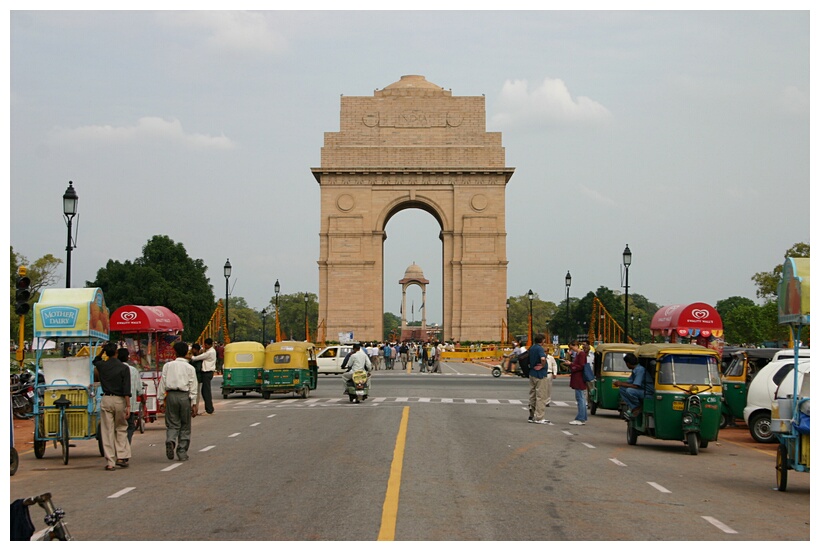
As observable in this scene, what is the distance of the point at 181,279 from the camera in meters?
97.1

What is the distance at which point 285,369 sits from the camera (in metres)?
31.6

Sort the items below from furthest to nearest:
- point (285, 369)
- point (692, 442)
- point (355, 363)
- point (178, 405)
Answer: point (285, 369)
point (355, 363)
point (692, 442)
point (178, 405)

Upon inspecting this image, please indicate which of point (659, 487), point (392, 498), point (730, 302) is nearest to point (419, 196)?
point (659, 487)

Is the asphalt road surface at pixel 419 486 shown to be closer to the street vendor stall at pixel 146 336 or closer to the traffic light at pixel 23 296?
the street vendor stall at pixel 146 336

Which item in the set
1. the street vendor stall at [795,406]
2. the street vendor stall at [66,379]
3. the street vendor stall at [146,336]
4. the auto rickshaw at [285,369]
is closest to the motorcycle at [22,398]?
the street vendor stall at [146,336]

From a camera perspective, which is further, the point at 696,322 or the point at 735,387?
the point at 696,322

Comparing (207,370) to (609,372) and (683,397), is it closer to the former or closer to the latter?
Result: (609,372)

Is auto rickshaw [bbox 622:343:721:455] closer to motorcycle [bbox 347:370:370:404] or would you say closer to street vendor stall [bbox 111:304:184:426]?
street vendor stall [bbox 111:304:184:426]

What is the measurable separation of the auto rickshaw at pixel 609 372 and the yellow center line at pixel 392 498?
8.99m

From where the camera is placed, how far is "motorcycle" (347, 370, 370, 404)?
29188 mm

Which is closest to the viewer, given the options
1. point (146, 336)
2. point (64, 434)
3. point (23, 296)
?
point (64, 434)

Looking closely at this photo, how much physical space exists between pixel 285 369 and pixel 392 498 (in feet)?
66.8

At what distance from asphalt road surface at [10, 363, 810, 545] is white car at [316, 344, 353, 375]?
2915cm

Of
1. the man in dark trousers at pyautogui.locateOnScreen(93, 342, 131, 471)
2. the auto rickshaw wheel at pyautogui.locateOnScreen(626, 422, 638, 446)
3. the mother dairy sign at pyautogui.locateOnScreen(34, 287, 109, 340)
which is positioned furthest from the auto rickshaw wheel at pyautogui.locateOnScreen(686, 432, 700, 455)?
the mother dairy sign at pyautogui.locateOnScreen(34, 287, 109, 340)
